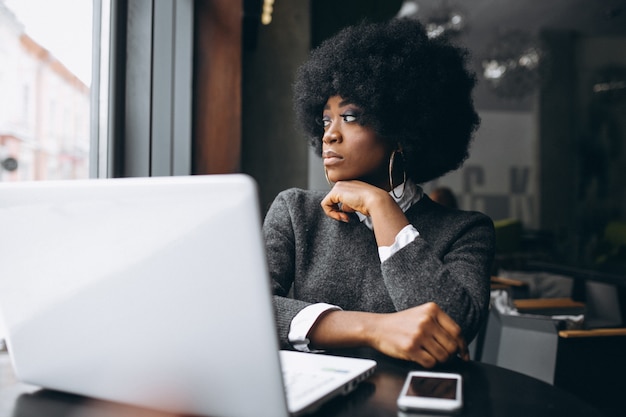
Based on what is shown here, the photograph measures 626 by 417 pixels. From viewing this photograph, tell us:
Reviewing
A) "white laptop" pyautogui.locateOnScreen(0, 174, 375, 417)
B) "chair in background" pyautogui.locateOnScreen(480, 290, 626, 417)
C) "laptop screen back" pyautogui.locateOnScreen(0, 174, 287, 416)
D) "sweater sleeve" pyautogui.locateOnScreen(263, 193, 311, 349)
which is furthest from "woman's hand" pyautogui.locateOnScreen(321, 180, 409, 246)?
"chair in background" pyautogui.locateOnScreen(480, 290, 626, 417)

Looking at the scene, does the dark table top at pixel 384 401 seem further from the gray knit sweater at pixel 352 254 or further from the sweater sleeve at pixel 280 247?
the sweater sleeve at pixel 280 247

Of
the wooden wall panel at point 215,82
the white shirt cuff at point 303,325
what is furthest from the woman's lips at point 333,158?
the wooden wall panel at point 215,82

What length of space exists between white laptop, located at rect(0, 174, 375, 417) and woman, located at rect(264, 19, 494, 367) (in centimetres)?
50

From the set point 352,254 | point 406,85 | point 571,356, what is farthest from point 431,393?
point 571,356

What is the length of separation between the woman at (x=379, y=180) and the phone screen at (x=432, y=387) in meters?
0.30

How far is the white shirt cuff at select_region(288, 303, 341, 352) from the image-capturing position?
995 millimetres

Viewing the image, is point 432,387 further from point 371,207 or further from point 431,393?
point 371,207

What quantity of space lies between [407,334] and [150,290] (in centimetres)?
48

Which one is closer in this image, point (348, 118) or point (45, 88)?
point (348, 118)

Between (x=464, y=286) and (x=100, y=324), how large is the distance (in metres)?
0.75

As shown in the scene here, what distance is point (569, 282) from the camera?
328 centimetres

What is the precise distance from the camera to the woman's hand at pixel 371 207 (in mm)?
1106

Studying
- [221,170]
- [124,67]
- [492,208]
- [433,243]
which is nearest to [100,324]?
[433,243]

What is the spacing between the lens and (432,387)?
731mm
